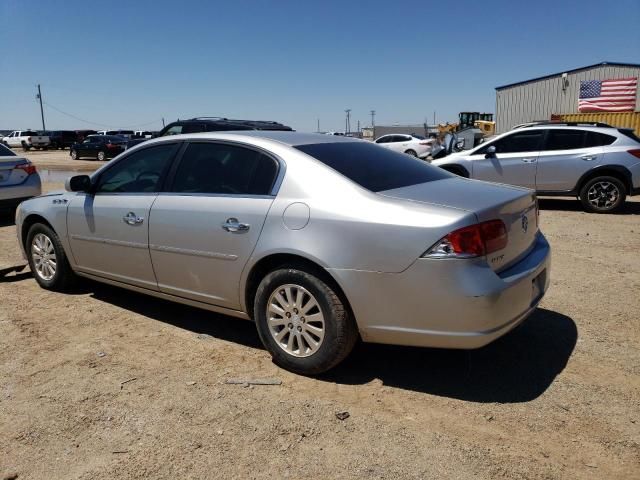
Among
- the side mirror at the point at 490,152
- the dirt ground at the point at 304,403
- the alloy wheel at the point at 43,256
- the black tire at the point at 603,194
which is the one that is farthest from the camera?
the side mirror at the point at 490,152

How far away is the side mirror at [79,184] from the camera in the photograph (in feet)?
15.9

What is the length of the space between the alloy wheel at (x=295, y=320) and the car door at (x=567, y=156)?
842 cm

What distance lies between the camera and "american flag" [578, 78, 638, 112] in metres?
27.8

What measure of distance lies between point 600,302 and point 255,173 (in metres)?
3.35

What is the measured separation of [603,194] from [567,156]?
3.11ft

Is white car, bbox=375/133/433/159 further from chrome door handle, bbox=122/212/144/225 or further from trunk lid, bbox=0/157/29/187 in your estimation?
chrome door handle, bbox=122/212/144/225

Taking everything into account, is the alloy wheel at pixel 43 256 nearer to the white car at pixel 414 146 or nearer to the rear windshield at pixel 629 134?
the rear windshield at pixel 629 134

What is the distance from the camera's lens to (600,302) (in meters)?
4.95

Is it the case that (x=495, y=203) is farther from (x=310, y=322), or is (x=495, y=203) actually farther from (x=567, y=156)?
(x=567, y=156)

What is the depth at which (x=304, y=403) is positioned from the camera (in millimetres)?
3254

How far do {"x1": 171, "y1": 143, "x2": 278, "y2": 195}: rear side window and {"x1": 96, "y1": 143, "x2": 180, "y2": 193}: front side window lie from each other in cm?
22

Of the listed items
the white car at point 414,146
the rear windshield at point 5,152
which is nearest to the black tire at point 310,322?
the rear windshield at point 5,152

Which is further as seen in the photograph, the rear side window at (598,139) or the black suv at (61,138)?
the black suv at (61,138)

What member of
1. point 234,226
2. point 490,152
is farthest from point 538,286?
point 490,152
